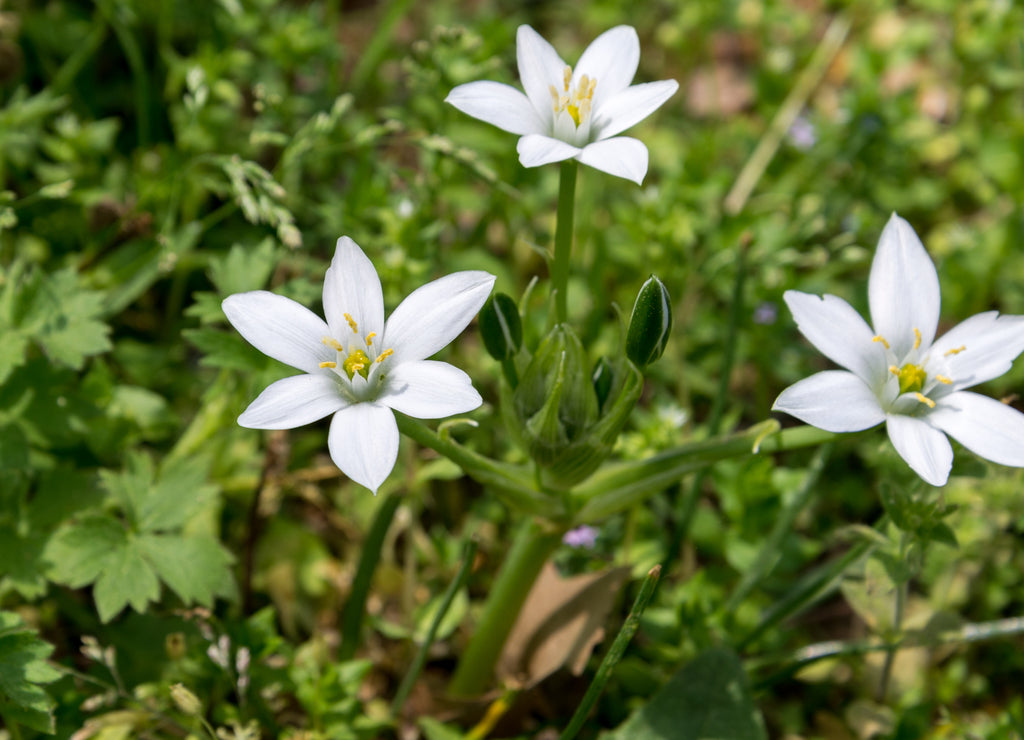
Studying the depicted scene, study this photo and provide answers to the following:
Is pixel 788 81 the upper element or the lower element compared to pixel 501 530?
upper

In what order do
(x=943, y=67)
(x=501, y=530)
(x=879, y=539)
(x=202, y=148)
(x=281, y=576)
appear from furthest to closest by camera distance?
(x=943, y=67)
(x=202, y=148)
(x=501, y=530)
(x=281, y=576)
(x=879, y=539)

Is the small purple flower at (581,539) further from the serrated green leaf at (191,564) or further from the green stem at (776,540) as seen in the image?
the serrated green leaf at (191,564)

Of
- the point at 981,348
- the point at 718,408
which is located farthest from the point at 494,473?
the point at 981,348

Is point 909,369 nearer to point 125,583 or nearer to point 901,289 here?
point 901,289

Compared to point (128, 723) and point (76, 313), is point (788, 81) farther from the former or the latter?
point (128, 723)

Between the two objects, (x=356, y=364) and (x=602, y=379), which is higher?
(x=602, y=379)

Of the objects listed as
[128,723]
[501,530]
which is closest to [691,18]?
[501,530]
